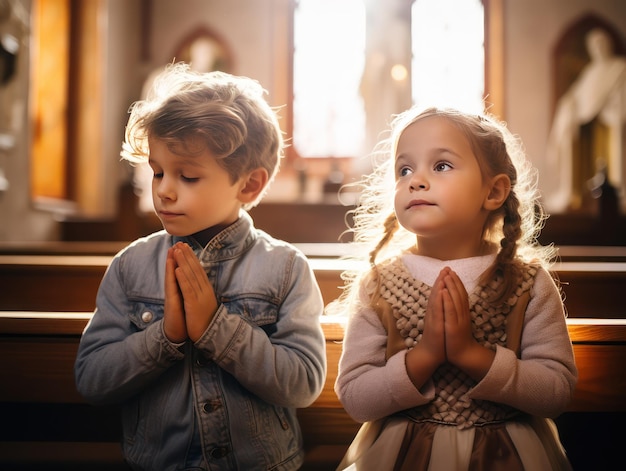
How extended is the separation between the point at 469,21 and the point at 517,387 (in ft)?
27.8

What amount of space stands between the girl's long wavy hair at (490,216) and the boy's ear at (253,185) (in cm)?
22

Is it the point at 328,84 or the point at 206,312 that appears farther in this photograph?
the point at 328,84

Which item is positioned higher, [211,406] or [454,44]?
[454,44]

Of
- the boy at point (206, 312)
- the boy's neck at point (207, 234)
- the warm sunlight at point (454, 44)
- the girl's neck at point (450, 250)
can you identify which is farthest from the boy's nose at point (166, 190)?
the warm sunlight at point (454, 44)

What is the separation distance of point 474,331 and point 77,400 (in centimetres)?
94

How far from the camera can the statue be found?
26.7ft

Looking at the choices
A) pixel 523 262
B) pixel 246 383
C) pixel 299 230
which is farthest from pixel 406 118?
pixel 299 230

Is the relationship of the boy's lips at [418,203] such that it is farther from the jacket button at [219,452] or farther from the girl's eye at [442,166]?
the jacket button at [219,452]

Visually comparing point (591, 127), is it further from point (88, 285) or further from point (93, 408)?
point (93, 408)

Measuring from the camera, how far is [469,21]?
8.80m

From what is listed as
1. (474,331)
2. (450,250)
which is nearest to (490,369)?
(474,331)

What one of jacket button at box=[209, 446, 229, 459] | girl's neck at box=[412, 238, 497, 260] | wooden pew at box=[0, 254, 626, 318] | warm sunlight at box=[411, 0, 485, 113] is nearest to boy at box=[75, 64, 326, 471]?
jacket button at box=[209, 446, 229, 459]

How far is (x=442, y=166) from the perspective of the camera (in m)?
1.25

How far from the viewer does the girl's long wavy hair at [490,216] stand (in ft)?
4.15
